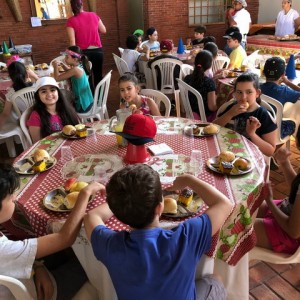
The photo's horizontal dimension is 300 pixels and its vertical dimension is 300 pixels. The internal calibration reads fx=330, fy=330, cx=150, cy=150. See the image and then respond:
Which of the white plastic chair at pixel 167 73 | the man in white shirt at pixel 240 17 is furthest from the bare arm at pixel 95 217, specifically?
the man in white shirt at pixel 240 17

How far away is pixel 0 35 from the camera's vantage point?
6.79 metres

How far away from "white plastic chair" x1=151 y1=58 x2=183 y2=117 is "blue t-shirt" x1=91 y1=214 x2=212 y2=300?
3443mm

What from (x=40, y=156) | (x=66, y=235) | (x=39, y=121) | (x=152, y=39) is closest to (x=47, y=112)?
(x=39, y=121)

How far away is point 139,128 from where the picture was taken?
5.08ft

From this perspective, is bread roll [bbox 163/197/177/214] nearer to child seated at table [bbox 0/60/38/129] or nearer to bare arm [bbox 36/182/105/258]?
bare arm [bbox 36/182/105/258]

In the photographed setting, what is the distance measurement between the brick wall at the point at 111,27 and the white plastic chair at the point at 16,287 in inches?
269

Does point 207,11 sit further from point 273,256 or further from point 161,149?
point 273,256

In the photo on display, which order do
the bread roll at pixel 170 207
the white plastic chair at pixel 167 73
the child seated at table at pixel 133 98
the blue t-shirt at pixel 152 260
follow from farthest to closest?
the white plastic chair at pixel 167 73, the child seated at table at pixel 133 98, the bread roll at pixel 170 207, the blue t-shirt at pixel 152 260

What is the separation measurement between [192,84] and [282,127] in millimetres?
899

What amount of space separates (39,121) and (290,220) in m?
1.77

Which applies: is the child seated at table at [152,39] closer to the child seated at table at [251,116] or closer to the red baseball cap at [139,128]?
the child seated at table at [251,116]

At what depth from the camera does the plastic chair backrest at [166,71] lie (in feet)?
14.3

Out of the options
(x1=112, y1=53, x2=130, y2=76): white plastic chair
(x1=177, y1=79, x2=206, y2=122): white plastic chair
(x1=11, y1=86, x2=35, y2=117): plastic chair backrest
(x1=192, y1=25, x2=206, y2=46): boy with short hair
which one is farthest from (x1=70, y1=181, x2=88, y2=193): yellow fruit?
(x1=192, y1=25, x2=206, y2=46): boy with short hair

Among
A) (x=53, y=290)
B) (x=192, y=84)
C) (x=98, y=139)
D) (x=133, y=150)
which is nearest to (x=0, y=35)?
(x=192, y=84)
